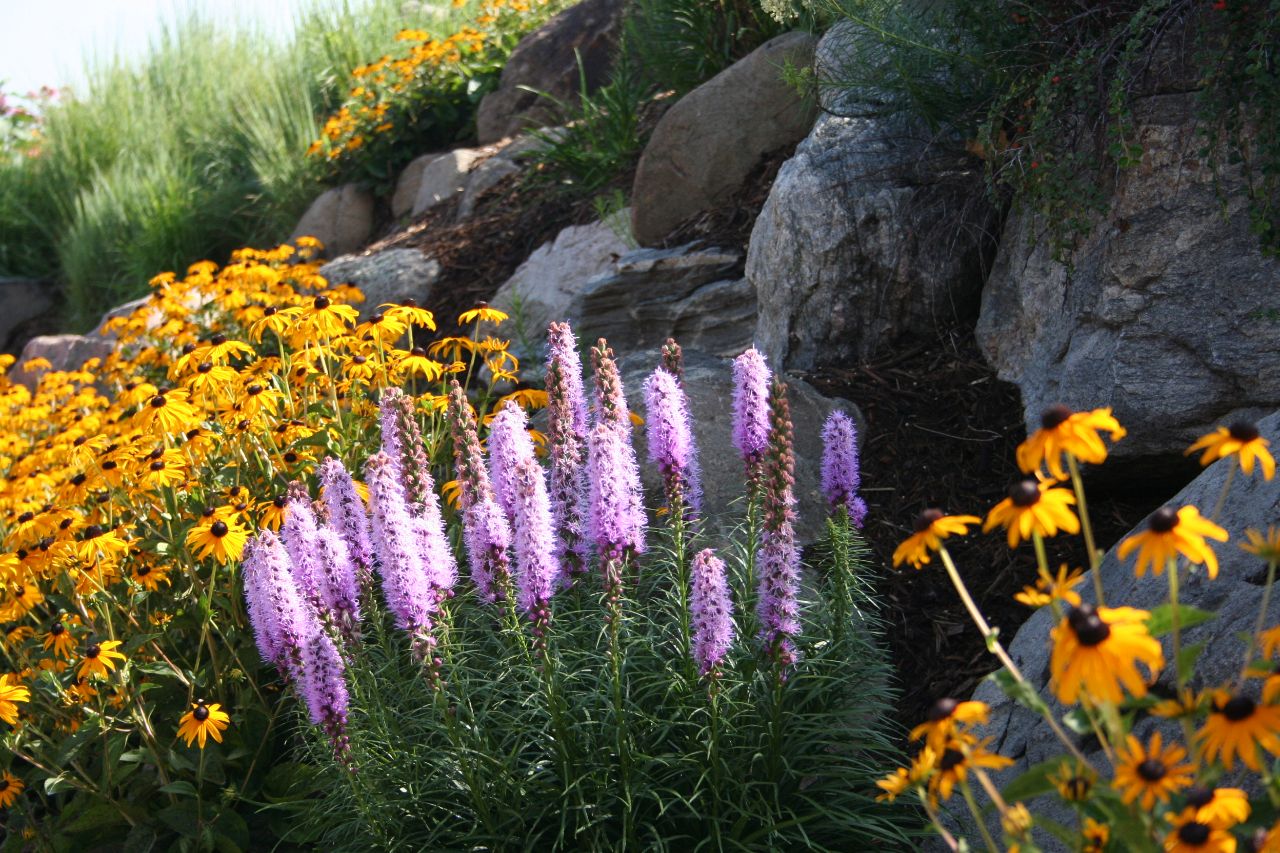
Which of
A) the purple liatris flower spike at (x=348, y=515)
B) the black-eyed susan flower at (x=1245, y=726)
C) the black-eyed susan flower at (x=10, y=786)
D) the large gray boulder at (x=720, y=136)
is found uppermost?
the large gray boulder at (x=720, y=136)

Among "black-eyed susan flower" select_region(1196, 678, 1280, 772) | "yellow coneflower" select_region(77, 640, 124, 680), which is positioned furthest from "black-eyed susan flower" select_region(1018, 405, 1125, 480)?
"yellow coneflower" select_region(77, 640, 124, 680)

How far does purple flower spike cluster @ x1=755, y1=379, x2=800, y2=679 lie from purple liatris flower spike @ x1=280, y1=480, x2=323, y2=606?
1060 mm

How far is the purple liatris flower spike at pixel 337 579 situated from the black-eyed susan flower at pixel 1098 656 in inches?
72.1

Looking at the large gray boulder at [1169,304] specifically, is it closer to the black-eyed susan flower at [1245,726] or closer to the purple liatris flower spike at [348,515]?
the black-eyed susan flower at [1245,726]

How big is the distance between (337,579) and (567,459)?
62cm

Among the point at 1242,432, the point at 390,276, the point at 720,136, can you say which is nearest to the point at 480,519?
the point at 1242,432

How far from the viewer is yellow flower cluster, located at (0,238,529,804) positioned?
154 inches

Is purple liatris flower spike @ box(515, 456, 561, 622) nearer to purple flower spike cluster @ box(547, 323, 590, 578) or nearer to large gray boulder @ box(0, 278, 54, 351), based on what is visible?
purple flower spike cluster @ box(547, 323, 590, 578)

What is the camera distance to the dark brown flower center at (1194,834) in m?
1.64

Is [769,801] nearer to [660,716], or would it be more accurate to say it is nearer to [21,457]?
[660,716]

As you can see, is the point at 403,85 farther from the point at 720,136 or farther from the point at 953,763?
the point at 953,763

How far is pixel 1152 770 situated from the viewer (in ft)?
5.53

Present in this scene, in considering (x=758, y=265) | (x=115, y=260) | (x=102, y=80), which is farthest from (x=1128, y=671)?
(x=102, y=80)

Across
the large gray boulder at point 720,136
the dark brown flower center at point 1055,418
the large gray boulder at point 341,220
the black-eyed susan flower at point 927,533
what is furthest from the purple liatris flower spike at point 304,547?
the large gray boulder at point 341,220
